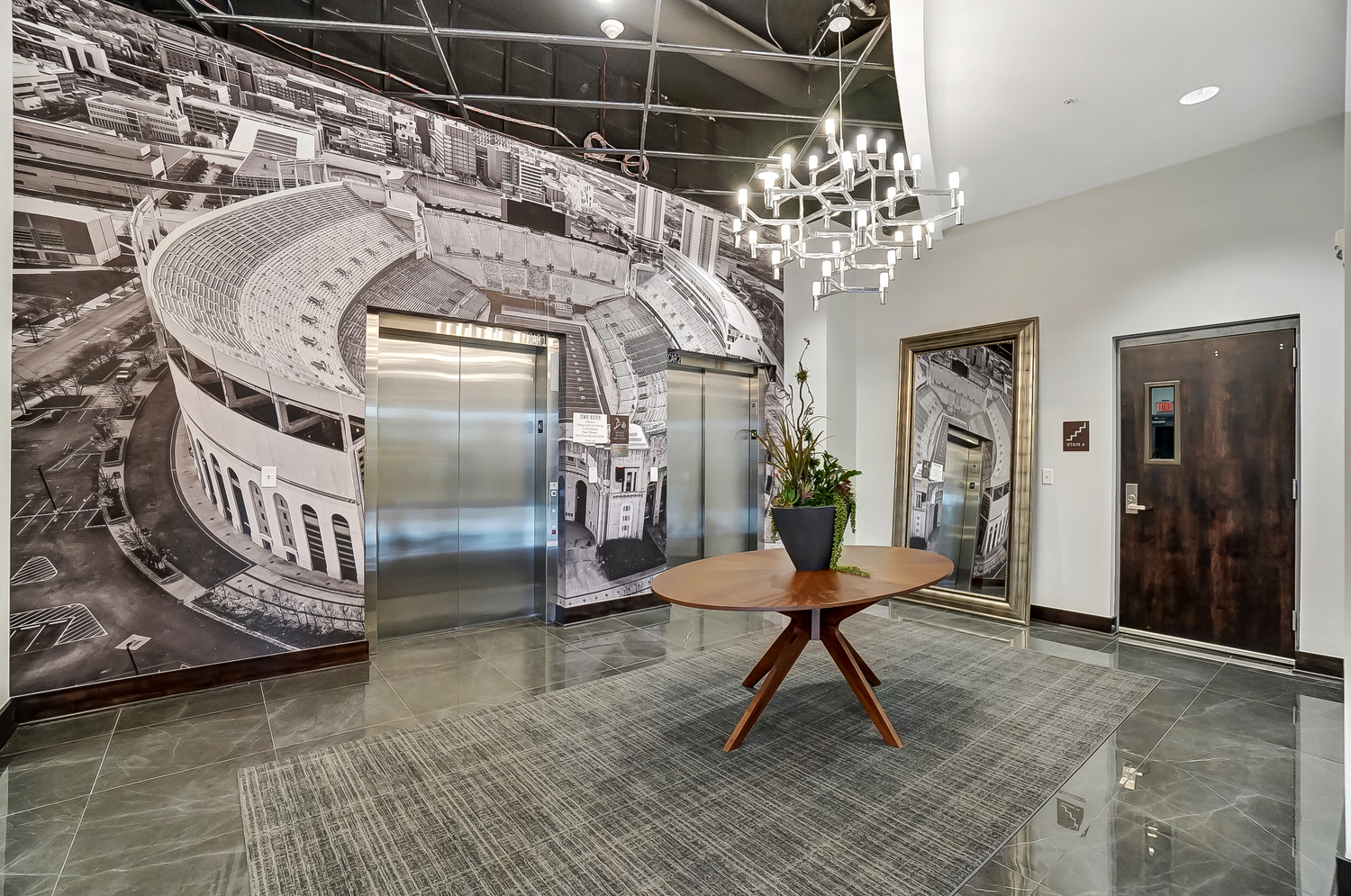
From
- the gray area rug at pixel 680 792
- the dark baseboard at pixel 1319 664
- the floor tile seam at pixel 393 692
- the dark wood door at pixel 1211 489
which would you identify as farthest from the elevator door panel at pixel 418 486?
the dark baseboard at pixel 1319 664

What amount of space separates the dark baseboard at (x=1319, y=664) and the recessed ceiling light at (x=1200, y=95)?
137 inches

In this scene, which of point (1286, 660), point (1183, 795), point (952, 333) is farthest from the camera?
point (952, 333)

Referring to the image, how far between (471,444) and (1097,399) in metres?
4.95

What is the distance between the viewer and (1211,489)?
423 cm

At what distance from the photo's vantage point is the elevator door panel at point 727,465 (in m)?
6.01

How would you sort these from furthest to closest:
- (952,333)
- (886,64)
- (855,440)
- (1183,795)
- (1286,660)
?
(855,440) → (952,333) → (886,64) → (1286,660) → (1183,795)

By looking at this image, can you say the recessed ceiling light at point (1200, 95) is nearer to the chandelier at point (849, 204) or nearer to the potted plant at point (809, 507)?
the chandelier at point (849, 204)

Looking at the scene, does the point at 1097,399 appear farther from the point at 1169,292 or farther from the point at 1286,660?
the point at 1286,660

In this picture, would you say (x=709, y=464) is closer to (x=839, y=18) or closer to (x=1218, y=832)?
(x=839, y=18)

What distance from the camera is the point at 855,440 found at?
645cm

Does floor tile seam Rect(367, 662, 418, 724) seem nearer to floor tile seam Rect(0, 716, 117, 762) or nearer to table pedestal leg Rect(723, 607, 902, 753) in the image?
floor tile seam Rect(0, 716, 117, 762)

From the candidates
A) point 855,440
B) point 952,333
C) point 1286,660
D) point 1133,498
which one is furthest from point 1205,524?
point 855,440

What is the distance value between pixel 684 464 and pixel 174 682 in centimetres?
395

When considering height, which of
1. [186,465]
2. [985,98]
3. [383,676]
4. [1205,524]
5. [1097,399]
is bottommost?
[383,676]
